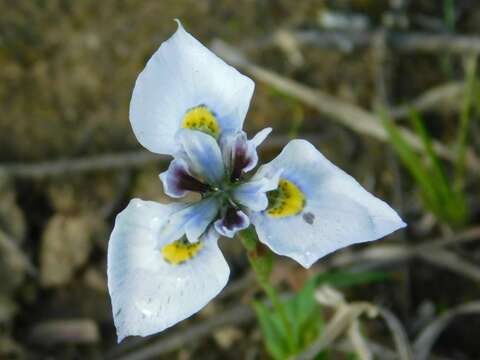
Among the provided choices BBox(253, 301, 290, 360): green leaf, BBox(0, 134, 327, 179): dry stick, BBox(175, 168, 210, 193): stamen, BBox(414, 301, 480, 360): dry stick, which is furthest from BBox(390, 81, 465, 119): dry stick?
BBox(175, 168, 210, 193): stamen

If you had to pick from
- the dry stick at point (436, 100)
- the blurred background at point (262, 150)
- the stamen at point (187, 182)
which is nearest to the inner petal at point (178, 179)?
the stamen at point (187, 182)

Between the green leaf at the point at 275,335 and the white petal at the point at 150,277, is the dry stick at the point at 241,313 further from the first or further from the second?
the white petal at the point at 150,277

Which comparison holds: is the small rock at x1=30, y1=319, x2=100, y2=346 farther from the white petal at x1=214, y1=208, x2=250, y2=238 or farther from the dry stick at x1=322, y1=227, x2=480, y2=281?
the white petal at x1=214, y1=208, x2=250, y2=238

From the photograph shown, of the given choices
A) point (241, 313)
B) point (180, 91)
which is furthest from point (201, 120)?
point (241, 313)

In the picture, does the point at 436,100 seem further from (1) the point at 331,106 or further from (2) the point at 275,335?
(2) the point at 275,335

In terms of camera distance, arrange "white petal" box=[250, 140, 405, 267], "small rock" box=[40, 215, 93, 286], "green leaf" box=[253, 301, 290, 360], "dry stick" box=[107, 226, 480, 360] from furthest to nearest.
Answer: "small rock" box=[40, 215, 93, 286]
"dry stick" box=[107, 226, 480, 360]
"green leaf" box=[253, 301, 290, 360]
"white petal" box=[250, 140, 405, 267]

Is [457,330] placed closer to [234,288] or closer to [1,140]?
[234,288]

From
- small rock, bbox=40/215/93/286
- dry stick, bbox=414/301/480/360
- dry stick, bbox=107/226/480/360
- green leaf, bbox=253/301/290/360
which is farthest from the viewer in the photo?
small rock, bbox=40/215/93/286

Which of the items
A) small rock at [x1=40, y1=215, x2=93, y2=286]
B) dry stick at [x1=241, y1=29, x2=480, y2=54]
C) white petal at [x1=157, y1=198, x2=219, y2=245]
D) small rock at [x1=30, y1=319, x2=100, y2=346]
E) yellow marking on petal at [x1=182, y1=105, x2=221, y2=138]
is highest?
yellow marking on petal at [x1=182, y1=105, x2=221, y2=138]
